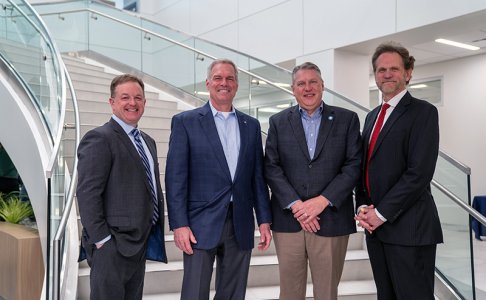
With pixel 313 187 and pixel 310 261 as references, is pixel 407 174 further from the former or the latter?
pixel 310 261

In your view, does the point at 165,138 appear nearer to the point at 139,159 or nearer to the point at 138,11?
the point at 139,159

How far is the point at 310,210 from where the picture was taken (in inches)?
89.9

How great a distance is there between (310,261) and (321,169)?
493 millimetres

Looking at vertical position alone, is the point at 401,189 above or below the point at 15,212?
above

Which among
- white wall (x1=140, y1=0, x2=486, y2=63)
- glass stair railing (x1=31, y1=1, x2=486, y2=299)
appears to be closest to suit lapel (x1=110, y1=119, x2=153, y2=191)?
glass stair railing (x1=31, y1=1, x2=486, y2=299)

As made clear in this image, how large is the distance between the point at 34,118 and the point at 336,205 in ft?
12.4

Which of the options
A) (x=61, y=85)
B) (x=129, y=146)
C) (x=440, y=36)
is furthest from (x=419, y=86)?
(x=129, y=146)

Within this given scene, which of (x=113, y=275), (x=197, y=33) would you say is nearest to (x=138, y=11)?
(x=197, y=33)

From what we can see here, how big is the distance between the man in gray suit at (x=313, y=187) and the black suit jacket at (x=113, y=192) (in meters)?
0.70

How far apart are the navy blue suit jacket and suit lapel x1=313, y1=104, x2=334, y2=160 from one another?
0.37 meters

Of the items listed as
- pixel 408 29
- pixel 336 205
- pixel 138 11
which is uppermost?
pixel 138 11

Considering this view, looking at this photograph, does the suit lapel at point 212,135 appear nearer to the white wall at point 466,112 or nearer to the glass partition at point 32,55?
the glass partition at point 32,55

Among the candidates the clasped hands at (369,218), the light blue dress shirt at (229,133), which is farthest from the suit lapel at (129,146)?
the clasped hands at (369,218)

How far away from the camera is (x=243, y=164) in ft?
7.68
